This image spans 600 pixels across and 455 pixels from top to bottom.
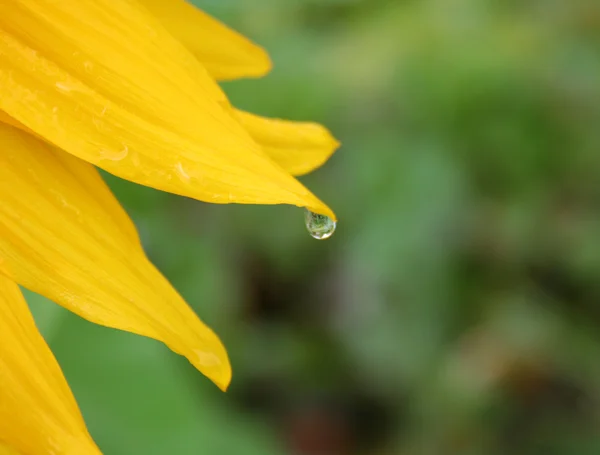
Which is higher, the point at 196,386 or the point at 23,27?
the point at 23,27

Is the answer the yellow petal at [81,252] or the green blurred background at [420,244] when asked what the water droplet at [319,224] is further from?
the green blurred background at [420,244]

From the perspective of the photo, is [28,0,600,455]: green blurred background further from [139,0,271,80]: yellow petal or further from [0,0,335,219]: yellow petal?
[0,0,335,219]: yellow petal

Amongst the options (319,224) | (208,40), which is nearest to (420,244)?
(319,224)

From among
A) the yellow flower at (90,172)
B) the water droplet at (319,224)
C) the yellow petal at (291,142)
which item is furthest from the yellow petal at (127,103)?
the water droplet at (319,224)

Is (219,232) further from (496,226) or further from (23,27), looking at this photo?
(23,27)

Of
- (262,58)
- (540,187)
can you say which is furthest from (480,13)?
(262,58)

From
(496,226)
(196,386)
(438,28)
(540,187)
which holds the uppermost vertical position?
(438,28)
